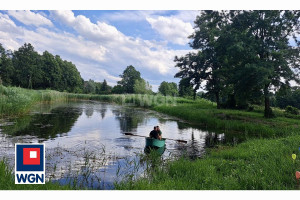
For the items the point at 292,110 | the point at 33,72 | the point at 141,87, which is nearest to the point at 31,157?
the point at 292,110

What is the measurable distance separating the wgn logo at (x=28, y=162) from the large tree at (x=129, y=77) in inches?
1270

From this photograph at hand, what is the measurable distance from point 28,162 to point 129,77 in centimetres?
3353

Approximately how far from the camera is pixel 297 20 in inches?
902

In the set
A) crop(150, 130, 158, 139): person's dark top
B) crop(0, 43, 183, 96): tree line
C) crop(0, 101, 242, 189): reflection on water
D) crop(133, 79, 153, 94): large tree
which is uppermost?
crop(0, 43, 183, 96): tree line

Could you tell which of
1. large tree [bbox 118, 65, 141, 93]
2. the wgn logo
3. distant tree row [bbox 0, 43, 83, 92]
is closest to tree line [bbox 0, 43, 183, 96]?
distant tree row [bbox 0, 43, 83, 92]

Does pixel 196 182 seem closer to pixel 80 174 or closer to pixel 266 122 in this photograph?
pixel 80 174

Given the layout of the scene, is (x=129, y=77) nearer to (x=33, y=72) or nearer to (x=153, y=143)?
(x=153, y=143)

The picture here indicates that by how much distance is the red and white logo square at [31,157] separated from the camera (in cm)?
510

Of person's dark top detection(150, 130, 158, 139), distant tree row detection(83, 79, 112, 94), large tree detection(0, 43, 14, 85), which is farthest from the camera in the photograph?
large tree detection(0, 43, 14, 85)

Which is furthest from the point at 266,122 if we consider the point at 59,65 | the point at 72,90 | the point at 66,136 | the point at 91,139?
the point at 59,65

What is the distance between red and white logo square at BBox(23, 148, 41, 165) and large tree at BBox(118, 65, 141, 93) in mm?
32240

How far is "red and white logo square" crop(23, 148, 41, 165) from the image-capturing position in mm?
5098

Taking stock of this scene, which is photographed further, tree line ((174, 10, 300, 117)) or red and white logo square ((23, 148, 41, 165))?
tree line ((174, 10, 300, 117))

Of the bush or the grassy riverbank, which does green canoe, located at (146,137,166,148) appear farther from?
the bush
